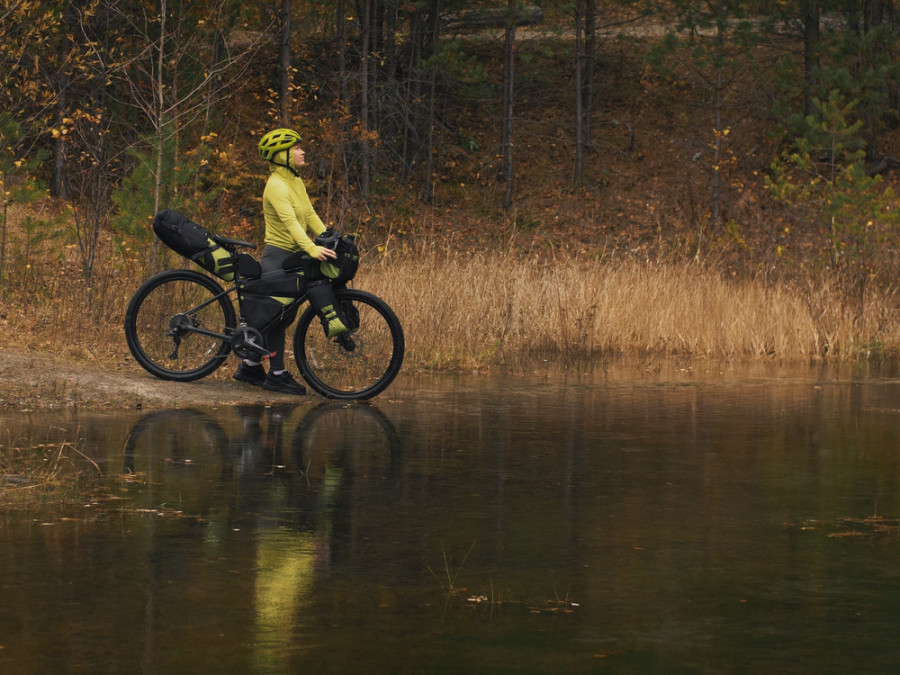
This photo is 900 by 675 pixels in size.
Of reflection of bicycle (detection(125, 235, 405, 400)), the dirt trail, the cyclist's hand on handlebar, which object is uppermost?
the cyclist's hand on handlebar

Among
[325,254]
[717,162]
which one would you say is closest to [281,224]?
[325,254]

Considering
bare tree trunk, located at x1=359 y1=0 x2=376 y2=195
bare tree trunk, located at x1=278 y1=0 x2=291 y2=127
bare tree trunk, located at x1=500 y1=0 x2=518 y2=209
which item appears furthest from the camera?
bare tree trunk, located at x1=500 y1=0 x2=518 y2=209

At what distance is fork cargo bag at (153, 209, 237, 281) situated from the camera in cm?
1291

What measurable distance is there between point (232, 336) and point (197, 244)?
0.90 metres

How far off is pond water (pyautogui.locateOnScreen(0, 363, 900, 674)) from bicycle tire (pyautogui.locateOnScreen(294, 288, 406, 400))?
106cm

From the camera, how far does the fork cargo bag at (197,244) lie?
12.9 meters

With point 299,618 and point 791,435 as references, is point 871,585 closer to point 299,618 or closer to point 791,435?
point 299,618

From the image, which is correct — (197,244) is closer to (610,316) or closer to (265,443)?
(265,443)

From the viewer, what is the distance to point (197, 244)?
1293 cm

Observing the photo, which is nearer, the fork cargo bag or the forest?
the fork cargo bag

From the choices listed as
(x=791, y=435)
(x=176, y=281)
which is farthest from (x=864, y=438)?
(x=176, y=281)

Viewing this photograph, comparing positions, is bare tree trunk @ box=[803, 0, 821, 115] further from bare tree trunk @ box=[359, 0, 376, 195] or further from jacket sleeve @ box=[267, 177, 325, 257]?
jacket sleeve @ box=[267, 177, 325, 257]

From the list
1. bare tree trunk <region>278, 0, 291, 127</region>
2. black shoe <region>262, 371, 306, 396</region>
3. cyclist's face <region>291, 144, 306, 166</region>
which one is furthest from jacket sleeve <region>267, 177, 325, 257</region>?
bare tree trunk <region>278, 0, 291, 127</region>

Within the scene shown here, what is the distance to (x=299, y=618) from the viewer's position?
5.34 meters
